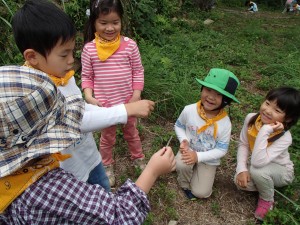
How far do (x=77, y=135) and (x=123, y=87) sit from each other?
4.84ft

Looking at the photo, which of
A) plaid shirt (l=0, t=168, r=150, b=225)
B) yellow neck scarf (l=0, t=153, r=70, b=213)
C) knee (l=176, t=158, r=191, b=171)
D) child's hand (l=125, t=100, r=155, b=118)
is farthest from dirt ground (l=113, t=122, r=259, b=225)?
yellow neck scarf (l=0, t=153, r=70, b=213)

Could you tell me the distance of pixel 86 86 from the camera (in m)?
2.56

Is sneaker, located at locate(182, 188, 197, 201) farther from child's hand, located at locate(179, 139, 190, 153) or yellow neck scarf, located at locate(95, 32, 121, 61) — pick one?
yellow neck scarf, located at locate(95, 32, 121, 61)

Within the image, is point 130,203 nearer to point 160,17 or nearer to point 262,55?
point 262,55

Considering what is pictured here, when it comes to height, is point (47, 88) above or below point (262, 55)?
above

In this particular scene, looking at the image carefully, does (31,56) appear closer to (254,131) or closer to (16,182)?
(16,182)

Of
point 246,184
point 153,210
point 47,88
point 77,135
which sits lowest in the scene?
point 153,210

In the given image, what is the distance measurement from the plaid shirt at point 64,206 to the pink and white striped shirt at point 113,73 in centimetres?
150

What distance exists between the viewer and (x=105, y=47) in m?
2.48

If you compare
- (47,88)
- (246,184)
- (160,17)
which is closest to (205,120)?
(246,184)

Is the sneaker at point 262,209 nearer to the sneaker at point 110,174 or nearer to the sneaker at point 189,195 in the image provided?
the sneaker at point 189,195

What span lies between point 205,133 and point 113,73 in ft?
2.95

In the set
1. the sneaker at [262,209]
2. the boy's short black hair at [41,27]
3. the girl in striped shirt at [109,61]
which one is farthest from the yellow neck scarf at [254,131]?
the boy's short black hair at [41,27]

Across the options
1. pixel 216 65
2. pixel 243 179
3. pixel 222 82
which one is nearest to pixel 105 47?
pixel 222 82
